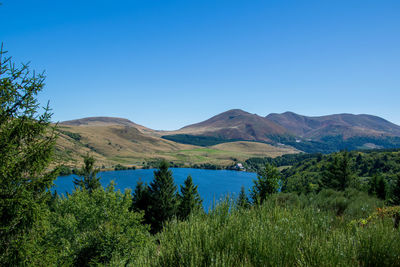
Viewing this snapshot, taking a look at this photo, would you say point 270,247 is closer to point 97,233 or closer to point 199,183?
point 97,233

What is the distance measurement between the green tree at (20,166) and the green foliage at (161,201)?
31.5 meters

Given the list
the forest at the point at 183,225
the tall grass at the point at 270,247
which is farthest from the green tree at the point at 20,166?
the tall grass at the point at 270,247

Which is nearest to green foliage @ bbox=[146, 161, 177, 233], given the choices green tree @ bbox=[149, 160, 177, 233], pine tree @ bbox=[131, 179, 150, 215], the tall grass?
green tree @ bbox=[149, 160, 177, 233]

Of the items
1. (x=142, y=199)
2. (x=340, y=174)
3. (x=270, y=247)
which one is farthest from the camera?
(x=340, y=174)

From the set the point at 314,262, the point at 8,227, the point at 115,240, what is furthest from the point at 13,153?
the point at 115,240

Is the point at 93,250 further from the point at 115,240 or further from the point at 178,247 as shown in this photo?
the point at 178,247

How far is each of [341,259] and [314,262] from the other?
0.27 metres

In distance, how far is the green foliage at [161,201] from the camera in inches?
1533

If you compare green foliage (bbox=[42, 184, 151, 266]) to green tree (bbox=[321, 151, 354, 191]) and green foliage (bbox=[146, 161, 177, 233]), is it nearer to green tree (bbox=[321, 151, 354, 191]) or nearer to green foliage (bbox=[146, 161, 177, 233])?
green foliage (bbox=[146, 161, 177, 233])

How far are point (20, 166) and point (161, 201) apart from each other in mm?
32863

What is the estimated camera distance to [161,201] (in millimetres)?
39250

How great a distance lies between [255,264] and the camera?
8.55ft

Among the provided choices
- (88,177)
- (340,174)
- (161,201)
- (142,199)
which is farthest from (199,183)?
(88,177)

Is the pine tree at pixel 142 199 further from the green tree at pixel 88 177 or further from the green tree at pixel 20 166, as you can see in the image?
the green tree at pixel 20 166
